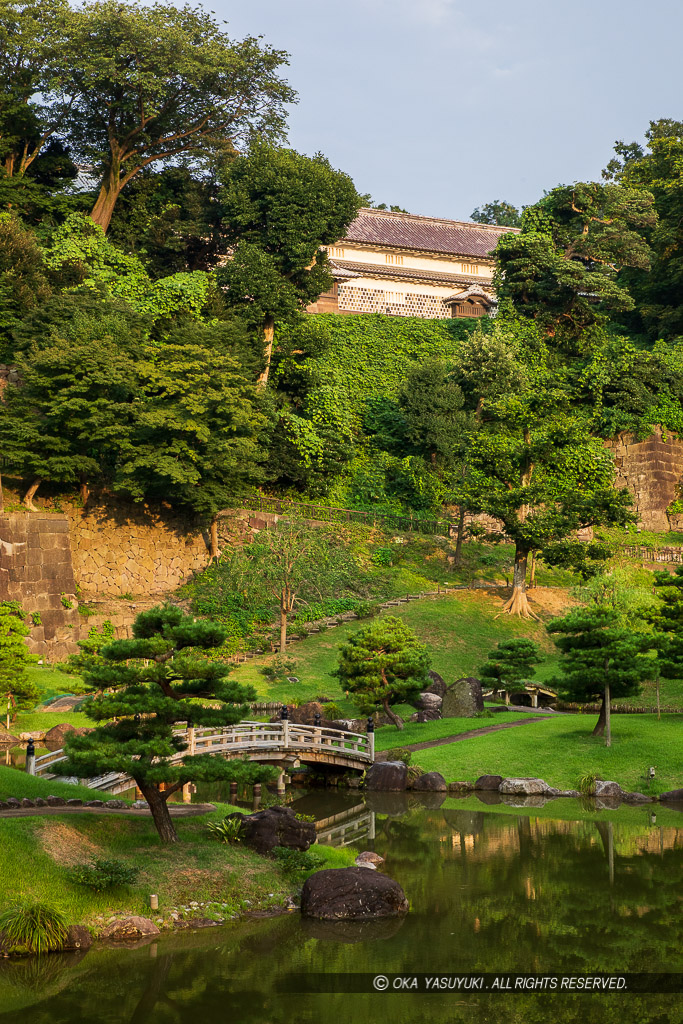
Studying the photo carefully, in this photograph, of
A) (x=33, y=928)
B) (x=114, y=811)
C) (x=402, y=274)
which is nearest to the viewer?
(x=33, y=928)

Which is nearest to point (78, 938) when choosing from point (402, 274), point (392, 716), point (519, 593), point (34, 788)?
point (34, 788)

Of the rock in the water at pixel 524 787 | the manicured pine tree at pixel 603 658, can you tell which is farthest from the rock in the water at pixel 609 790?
the manicured pine tree at pixel 603 658

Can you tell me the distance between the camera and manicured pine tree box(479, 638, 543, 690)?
30.4m

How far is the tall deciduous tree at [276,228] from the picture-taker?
41.5 meters

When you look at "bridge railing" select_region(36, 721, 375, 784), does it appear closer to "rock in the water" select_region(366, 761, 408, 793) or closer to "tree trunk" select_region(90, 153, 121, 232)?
"rock in the water" select_region(366, 761, 408, 793)

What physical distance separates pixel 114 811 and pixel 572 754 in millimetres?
12167

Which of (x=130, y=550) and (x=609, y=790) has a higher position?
(x=130, y=550)

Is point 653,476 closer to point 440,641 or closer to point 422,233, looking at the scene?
point 440,641

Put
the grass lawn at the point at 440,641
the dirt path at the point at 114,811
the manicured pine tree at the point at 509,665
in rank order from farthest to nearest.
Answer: the grass lawn at the point at 440,641 < the manicured pine tree at the point at 509,665 < the dirt path at the point at 114,811

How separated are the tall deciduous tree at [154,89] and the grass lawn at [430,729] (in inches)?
1137

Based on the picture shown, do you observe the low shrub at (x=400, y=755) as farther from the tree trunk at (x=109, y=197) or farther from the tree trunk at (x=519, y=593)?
the tree trunk at (x=109, y=197)

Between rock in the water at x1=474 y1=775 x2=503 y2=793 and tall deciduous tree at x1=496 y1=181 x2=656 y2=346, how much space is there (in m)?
30.9

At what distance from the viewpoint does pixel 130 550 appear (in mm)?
37281

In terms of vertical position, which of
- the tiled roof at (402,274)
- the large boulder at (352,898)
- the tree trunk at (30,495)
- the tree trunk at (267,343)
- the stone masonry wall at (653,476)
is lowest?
the large boulder at (352,898)
